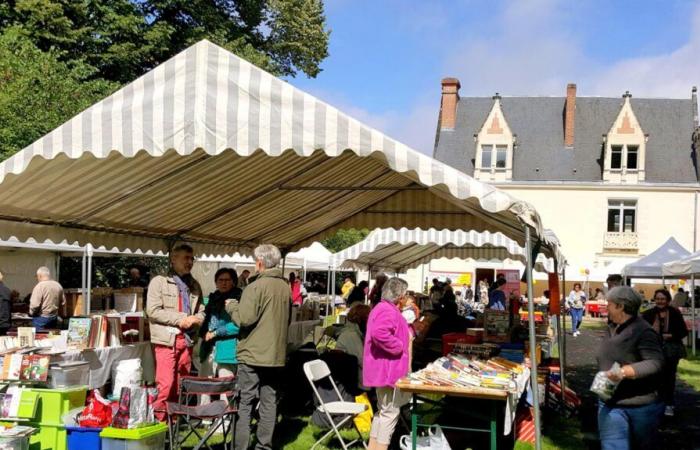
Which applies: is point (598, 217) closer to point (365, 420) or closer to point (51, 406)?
point (365, 420)

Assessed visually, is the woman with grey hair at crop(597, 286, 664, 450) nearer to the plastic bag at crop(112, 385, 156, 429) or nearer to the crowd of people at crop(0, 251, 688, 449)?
the crowd of people at crop(0, 251, 688, 449)

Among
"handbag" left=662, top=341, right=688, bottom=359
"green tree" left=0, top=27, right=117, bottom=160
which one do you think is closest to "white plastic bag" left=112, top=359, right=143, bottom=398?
"handbag" left=662, top=341, right=688, bottom=359

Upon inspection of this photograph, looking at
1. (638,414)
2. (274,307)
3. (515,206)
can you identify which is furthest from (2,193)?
A: (638,414)

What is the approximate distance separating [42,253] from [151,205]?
10.2 metres

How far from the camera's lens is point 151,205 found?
6.39 m

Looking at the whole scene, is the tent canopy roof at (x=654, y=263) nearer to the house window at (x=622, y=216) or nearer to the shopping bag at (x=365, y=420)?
the shopping bag at (x=365, y=420)

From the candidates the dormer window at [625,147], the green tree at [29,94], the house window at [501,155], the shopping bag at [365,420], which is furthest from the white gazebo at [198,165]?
the dormer window at [625,147]

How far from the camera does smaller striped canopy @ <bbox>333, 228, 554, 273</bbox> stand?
41.4ft

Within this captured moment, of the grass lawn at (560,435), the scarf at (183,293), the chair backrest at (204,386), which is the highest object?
the scarf at (183,293)

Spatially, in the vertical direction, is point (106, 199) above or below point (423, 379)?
above

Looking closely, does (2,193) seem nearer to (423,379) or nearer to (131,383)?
(131,383)

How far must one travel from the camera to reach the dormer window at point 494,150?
30719 mm

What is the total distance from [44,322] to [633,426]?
22.0 feet

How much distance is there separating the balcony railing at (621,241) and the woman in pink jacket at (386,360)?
26932mm
